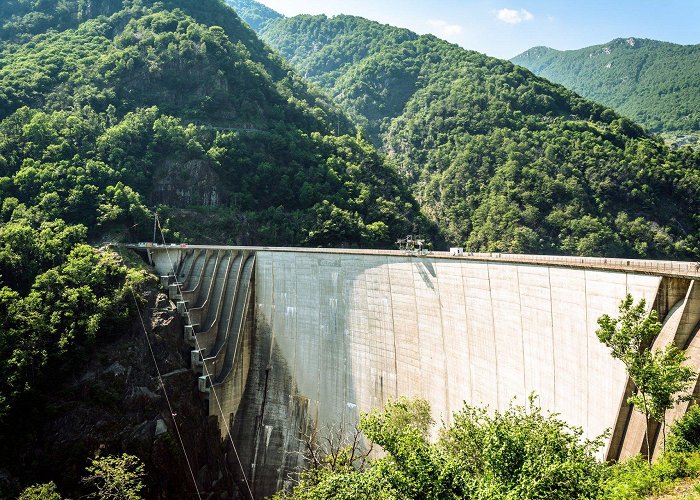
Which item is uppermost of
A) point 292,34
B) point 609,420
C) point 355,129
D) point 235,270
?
point 292,34

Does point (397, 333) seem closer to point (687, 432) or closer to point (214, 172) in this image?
point (687, 432)

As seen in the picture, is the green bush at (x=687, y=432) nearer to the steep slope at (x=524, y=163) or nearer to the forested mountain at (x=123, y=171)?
the forested mountain at (x=123, y=171)

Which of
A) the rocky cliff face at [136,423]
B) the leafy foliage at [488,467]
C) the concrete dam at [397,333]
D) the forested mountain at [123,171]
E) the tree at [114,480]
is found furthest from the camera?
the forested mountain at [123,171]

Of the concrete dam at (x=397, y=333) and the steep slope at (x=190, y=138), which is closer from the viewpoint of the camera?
the concrete dam at (x=397, y=333)

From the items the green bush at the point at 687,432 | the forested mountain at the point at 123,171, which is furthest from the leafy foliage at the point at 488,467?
the forested mountain at the point at 123,171

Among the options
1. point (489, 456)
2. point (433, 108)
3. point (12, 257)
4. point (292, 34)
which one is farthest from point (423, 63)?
point (489, 456)

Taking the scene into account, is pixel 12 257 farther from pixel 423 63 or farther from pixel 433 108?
pixel 423 63

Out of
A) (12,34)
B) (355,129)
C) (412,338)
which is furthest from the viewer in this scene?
(355,129)
